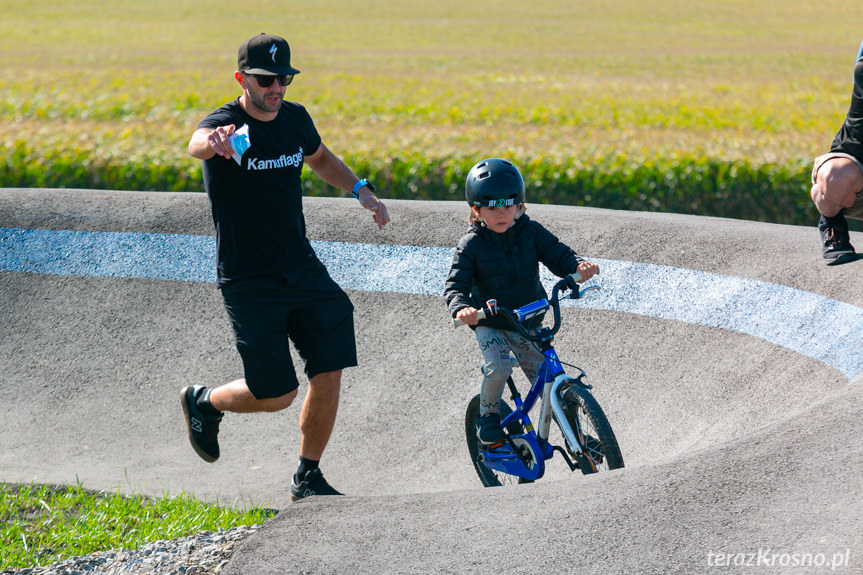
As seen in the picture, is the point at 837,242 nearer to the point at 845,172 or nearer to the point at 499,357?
the point at 845,172

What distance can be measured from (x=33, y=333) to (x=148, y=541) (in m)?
3.56

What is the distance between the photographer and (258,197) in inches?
182

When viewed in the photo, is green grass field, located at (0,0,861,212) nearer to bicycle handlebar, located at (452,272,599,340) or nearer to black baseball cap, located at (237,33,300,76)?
bicycle handlebar, located at (452,272,599,340)

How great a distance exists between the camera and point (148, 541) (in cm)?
432

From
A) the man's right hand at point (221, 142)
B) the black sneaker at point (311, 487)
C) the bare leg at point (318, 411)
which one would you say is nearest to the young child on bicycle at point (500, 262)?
the bare leg at point (318, 411)

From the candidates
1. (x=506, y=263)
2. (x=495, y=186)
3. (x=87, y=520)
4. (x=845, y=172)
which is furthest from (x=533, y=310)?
(x=87, y=520)

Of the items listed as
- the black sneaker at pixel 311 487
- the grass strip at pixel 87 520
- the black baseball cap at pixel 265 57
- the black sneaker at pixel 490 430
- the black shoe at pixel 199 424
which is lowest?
the grass strip at pixel 87 520

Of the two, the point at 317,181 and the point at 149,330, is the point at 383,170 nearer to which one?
the point at 317,181

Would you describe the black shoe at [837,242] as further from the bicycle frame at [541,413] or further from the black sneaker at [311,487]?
the black sneaker at [311,487]

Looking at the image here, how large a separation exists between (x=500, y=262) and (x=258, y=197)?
50.8 inches

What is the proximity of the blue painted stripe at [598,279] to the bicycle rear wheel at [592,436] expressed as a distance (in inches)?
68.7

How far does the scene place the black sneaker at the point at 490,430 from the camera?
483cm

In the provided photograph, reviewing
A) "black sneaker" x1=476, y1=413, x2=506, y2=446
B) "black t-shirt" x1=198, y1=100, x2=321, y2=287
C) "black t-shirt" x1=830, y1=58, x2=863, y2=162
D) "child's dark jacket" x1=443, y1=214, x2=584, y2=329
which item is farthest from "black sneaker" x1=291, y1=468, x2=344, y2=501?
"black t-shirt" x1=830, y1=58, x2=863, y2=162

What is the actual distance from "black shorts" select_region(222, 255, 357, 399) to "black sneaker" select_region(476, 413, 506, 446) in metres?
0.78
